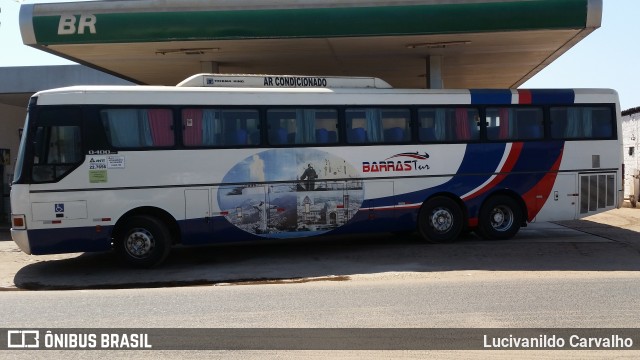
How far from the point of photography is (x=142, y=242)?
11312mm

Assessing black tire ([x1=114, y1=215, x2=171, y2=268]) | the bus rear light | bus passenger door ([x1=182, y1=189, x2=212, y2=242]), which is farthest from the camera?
bus passenger door ([x1=182, y1=189, x2=212, y2=242])

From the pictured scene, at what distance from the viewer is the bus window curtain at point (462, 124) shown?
13016mm

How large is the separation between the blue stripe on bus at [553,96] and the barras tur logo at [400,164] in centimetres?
293

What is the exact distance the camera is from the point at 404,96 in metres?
12.8

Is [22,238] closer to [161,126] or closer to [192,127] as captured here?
[161,126]

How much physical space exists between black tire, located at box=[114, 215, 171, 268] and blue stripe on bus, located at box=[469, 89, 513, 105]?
280 inches

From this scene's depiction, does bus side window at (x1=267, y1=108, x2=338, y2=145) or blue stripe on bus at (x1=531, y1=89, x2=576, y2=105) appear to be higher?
blue stripe on bus at (x1=531, y1=89, x2=576, y2=105)

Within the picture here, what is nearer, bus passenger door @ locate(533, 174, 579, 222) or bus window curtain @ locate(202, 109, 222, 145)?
bus window curtain @ locate(202, 109, 222, 145)

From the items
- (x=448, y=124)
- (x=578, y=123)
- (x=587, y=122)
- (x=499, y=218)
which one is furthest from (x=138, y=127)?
(x=587, y=122)

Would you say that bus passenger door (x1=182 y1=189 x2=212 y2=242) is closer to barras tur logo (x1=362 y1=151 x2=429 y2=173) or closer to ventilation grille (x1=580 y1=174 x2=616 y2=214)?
barras tur logo (x1=362 y1=151 x2=429 y2=173)

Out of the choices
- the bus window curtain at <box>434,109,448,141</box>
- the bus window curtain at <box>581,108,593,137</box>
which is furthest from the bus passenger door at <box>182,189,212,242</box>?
the bus window curtain at <box>581,108,593,137</box>

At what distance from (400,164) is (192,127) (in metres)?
4.29

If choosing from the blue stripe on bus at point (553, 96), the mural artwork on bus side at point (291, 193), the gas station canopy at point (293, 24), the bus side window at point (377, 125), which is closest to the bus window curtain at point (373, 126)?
the bus side window at point (377, 125)

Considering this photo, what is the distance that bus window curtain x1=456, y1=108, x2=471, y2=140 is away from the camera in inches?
512
